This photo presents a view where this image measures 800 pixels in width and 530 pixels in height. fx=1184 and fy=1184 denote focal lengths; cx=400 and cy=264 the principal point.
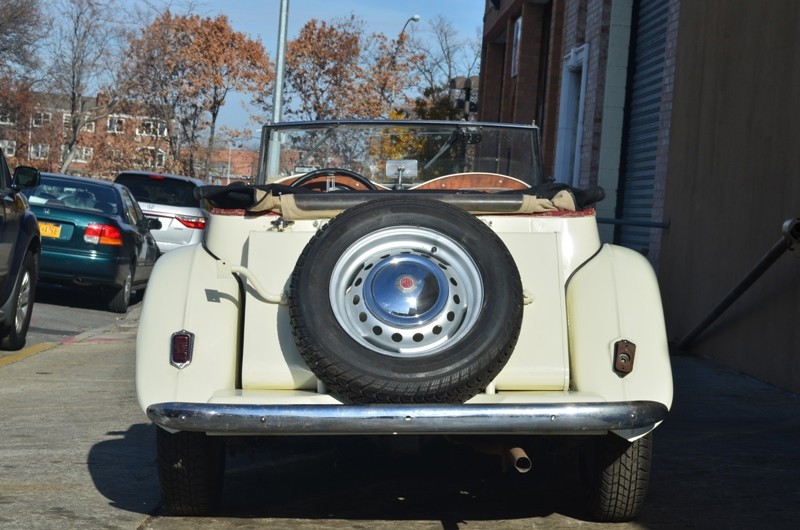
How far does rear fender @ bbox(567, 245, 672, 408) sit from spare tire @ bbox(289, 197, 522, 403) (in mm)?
412

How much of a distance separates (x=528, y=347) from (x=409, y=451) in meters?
0.59

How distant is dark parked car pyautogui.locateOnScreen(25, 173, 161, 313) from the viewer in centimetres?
1347

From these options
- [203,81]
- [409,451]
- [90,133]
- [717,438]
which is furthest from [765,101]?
[90,133]

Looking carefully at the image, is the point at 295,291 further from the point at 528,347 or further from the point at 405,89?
the point at 405,89

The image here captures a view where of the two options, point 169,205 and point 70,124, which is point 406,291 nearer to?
point 169,205

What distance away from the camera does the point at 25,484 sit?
17.0 feet

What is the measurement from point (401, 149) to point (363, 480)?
189 cm

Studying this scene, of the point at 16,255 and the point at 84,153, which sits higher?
the point at 84,153

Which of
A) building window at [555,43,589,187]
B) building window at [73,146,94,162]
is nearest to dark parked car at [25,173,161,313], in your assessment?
building window at [555,43,589,187]

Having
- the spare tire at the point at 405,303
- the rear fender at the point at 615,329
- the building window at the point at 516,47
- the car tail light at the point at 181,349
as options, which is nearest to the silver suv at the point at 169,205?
the building window at the point at 516,47

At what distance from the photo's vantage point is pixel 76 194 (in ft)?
46.4

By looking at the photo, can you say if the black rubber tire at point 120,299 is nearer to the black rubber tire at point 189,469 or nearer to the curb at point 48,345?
the curb at point 48,345

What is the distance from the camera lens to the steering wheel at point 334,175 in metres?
5.87

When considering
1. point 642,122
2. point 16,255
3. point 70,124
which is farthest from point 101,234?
point 70,124
